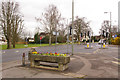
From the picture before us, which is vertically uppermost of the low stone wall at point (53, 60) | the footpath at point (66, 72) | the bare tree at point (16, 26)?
the bare tree at point (16, 26)

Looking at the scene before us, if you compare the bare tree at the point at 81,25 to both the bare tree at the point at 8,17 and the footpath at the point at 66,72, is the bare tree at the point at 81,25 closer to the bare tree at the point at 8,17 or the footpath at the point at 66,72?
the bare tree at the point at 8,17

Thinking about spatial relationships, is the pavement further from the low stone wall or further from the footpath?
the low stone wall

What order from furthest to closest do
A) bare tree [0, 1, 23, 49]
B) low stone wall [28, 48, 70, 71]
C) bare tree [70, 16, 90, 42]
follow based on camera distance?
1. bare tree [70, 16, 90, 42]
2. bare tree [0, 1, 23, 49]
3. low stone wall [28, 48, 70, 71]

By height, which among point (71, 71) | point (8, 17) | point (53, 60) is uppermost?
A: point (8, 17)

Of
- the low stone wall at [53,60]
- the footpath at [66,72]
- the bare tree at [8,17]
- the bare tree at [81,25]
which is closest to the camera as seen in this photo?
the footpath at [66,72]

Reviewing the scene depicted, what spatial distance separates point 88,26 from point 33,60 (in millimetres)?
49918

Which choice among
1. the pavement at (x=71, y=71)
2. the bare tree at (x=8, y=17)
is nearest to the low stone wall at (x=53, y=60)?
the pavement at (x=71, y=71)

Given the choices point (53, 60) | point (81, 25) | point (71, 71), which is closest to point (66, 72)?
point (71, 71)

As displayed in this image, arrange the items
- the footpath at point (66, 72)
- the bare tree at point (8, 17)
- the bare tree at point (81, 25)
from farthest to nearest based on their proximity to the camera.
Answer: the bare tree at point (81, 25)
the bare tree at point (8, 17)
the footpath at point (66, 72)

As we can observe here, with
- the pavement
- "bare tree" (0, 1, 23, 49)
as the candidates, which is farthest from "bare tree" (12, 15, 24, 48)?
the pavement

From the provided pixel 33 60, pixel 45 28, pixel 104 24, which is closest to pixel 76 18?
pixel 104 24

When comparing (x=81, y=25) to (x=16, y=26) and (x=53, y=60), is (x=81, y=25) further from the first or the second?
(x=53, y=60)

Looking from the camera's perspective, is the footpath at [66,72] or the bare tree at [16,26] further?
the bare tree at [16,26]

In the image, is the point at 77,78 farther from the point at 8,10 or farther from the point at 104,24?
the point at 104,24
